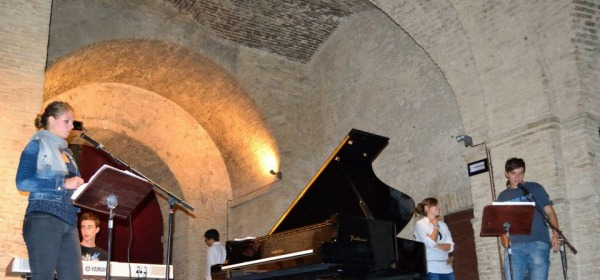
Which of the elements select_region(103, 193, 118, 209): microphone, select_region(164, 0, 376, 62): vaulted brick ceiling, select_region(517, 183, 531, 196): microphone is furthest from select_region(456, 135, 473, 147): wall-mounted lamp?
select_region(103, 193, 118, 209): microphone

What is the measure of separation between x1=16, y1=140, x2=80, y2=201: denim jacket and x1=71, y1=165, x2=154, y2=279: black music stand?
5.1 inches

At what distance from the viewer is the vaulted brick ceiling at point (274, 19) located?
11438mm

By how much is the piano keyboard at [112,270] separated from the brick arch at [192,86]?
553cm

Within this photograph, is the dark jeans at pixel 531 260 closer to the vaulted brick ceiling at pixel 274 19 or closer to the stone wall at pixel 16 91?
the stone wall at pixel 16 91

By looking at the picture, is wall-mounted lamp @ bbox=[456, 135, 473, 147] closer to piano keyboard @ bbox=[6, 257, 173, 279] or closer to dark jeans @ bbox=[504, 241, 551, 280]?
dark jeans @ bbox=[504, 241, 551, 280]

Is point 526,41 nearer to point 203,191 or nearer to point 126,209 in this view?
point 126,209

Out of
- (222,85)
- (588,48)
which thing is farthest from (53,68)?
(588,48)

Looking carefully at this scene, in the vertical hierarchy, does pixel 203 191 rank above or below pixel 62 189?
above

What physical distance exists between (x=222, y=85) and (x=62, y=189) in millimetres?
8364

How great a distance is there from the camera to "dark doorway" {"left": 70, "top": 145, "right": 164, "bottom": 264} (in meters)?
13.3

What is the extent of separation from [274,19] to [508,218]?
6847mm

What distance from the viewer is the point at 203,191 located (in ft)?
44.4

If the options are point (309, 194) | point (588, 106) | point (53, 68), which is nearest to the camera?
point (309, 194)

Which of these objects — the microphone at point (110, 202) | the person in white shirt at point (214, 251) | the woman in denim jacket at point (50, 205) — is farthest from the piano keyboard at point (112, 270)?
the person in white shirt at point (214, 251)
